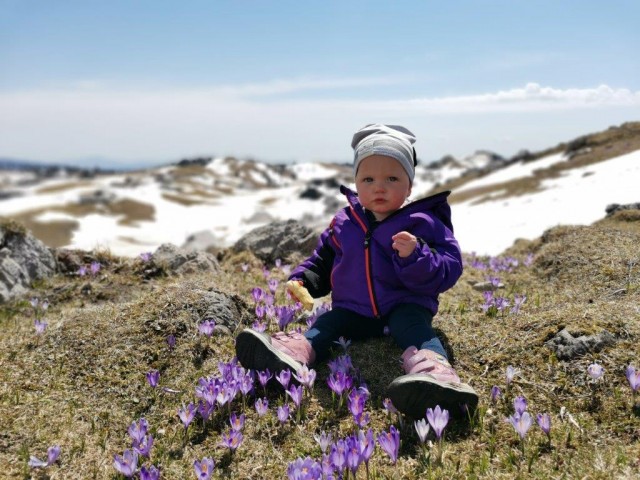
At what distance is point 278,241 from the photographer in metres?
10.1

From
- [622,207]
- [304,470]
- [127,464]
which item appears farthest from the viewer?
[622,207]

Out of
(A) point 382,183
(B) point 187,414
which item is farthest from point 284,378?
(A) point 382,183

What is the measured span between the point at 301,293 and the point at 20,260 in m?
5.94

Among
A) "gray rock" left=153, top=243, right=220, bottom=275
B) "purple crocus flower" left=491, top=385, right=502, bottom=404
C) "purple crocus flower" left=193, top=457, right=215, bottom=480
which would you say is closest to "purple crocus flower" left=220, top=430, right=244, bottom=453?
"purple crocus flower" left=193, top=457, right=215, bottom=480

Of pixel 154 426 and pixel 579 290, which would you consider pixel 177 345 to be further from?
pixel 579 290

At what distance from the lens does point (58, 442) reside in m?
3.71

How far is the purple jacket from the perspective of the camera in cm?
443

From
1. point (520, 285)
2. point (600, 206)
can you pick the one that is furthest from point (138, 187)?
point (520, 285)

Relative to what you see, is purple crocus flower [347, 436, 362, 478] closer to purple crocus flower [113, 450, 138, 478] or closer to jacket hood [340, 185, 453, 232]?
purple crocus flower [113, 450, 138, 478]

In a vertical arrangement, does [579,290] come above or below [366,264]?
below

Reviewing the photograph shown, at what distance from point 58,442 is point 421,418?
105 inches

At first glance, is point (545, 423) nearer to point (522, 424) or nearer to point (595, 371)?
point (522, 424)

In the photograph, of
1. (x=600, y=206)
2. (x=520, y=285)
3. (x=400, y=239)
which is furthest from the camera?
(x=600, y=206)

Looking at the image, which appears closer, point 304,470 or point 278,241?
point 304,470
